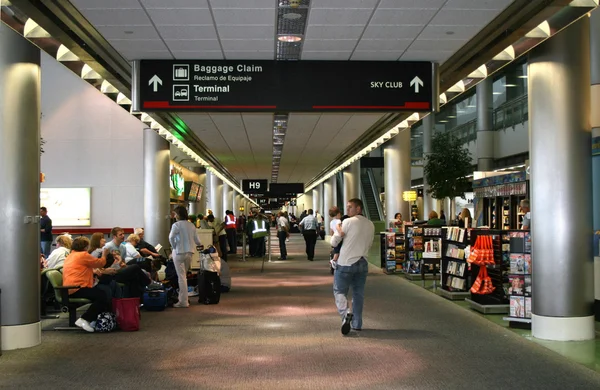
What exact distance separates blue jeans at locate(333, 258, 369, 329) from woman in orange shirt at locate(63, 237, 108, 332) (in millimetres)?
3012

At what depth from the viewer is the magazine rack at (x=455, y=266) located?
12.1 m

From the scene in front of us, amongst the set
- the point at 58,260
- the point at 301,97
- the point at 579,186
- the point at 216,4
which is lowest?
the point at 58,260

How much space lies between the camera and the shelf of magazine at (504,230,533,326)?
918 cm

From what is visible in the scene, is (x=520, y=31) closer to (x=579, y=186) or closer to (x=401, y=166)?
(x=579, y=186)

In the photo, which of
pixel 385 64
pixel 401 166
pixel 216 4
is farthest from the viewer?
pixel 401 166

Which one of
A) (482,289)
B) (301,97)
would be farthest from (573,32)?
(482,289)

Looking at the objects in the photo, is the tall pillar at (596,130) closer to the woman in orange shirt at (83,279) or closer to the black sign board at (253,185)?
the woman in orange shirt at (83,279)

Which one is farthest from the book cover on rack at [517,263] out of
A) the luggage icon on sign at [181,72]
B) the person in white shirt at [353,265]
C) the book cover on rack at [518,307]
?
the luggage icon on sign at [181,72]

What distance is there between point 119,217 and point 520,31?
13.7 meters

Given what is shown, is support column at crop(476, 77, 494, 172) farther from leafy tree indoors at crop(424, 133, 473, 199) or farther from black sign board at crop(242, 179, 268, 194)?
black sign board at crop(242, 179, 268, 194)

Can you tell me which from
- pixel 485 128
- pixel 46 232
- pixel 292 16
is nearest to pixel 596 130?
pixel 292 16

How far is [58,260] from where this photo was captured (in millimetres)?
10742

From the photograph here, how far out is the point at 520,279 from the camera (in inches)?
368

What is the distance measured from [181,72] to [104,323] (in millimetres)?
3317
